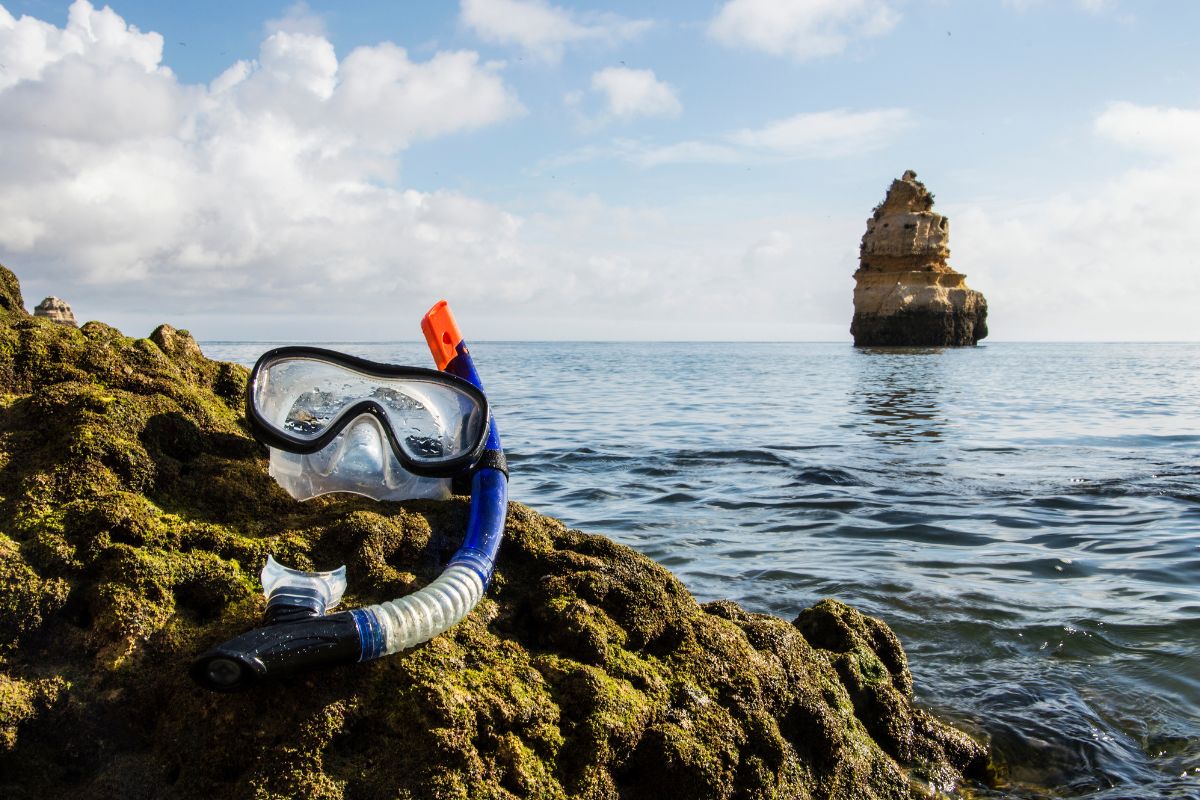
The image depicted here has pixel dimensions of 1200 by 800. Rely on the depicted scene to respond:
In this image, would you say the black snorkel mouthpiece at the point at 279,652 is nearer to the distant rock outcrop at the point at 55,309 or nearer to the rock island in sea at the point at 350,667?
the rock island in sea at the point at 350,667

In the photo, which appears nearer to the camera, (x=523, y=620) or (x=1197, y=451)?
(x=523, y=620)

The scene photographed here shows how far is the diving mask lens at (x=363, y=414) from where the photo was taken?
2.88m

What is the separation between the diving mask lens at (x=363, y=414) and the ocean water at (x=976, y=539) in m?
2.43

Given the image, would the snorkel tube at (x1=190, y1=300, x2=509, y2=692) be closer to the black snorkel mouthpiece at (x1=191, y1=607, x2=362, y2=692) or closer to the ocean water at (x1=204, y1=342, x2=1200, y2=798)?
the black snorkel mouthpiece at (x1=191, y1=607, x2=362, y2=692)

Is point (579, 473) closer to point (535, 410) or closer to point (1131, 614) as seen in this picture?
point (1131, 614)

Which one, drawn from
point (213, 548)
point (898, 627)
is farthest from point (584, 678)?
point (898, 627)

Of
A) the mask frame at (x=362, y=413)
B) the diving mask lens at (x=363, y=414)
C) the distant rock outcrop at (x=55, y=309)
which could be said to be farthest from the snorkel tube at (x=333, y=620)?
the distant rock outcrop at (x=55, y=309)

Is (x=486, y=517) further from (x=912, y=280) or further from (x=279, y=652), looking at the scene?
(x=912, y=280)

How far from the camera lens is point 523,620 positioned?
253cm

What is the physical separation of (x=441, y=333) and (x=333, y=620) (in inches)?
70.3

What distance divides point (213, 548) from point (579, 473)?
23.9ft

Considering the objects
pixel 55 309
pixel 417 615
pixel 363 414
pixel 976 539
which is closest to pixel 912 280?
pixel 55 309

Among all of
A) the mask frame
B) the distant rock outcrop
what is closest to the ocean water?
Result: the mask frame

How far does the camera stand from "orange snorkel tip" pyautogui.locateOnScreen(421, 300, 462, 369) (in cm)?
357
